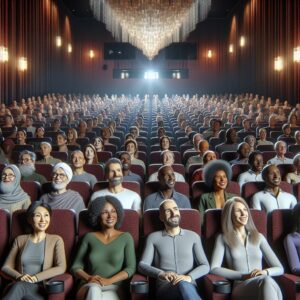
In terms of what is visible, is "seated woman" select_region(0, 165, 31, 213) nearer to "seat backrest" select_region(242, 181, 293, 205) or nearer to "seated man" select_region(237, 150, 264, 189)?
"seat backrest" select_region(242, 181, 293, 205)

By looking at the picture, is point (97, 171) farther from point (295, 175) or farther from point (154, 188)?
point (295, 175)

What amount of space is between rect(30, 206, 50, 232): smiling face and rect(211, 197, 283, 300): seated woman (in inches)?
49.6

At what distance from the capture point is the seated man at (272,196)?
5871 millimetres

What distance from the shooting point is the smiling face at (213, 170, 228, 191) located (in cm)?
585

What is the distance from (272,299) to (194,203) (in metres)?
2.10

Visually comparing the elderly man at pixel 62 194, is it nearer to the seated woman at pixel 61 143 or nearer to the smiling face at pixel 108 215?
the smiling face at pixel 108 215

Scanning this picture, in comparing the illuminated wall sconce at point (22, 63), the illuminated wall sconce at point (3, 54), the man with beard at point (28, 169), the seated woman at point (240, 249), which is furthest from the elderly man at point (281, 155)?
the illuminated wall sconce at point (22, 63)

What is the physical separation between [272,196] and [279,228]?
99cm

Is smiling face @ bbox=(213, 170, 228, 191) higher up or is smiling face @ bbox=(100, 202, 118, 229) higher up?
smiling face @ bbox=(213, 170, 228, 191)

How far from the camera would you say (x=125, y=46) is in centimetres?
3697

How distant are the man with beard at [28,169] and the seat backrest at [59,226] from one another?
214 cm

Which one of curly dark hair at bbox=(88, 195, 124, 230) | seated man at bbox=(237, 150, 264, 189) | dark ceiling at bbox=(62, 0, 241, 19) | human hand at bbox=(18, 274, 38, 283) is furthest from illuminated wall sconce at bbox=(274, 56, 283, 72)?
human hand at bbox=(18, 274, 38, 283)

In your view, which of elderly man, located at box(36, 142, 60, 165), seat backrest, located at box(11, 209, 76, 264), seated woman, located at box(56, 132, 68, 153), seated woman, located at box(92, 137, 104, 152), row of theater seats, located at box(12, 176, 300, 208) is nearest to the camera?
seat backrest, located at box(11, 209, 76, 264)

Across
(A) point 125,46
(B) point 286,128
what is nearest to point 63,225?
(B) point 286,128
